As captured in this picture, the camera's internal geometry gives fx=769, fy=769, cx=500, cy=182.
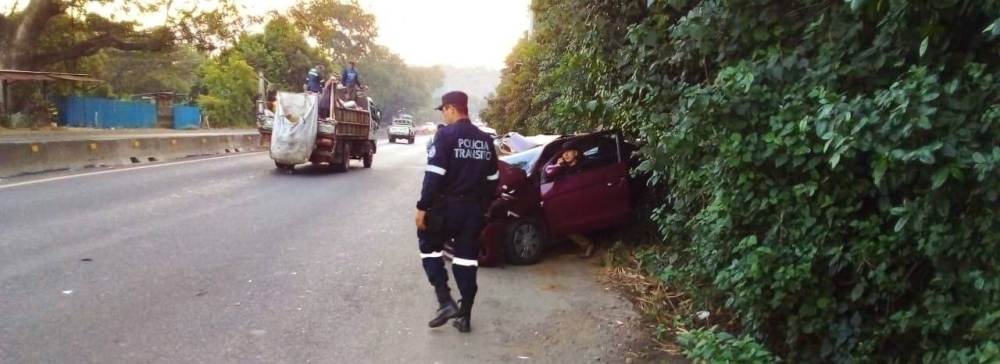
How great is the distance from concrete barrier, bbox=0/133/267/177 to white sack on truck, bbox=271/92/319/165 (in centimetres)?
372

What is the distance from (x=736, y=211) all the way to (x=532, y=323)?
212 centimetres

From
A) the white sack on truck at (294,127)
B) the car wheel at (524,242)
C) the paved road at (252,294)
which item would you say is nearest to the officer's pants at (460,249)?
the paved road at (252,294)

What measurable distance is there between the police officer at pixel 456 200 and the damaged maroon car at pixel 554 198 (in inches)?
85.4

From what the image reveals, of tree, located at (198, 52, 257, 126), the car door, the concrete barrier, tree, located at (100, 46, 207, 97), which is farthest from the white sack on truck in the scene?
tree, located at (100, 46, 207, 97)

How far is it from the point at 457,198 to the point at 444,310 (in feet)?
2.62

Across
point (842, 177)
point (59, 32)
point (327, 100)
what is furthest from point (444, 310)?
point (59, 32)

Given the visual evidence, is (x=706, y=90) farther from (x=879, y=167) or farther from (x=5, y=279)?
(x=5, y=279)

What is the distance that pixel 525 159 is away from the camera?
27.6 feet

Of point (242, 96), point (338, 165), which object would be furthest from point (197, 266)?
point (242, 96)

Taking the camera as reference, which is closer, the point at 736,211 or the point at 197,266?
the point at 736,211

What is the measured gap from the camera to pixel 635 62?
19.4ft

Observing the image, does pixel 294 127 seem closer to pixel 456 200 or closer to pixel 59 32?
pixel 456 200

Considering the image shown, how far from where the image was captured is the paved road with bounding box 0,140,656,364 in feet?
16.0

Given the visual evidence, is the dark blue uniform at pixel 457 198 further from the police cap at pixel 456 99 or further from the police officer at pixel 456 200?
the police cap at pixel 456 99
